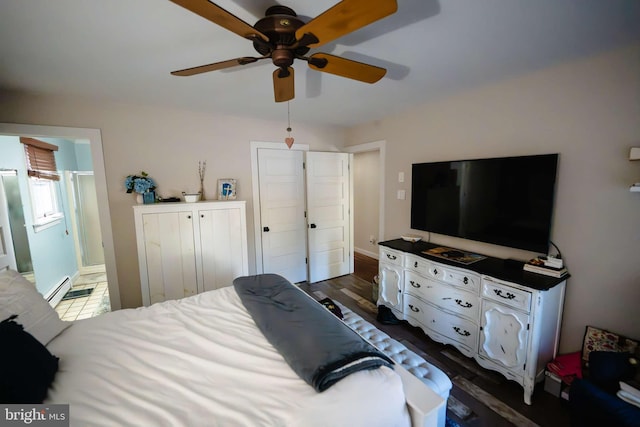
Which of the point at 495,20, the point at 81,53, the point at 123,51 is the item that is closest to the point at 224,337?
the point at 123,51

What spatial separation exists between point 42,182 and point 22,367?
356 cm

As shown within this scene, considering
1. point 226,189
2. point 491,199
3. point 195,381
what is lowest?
point 195,381

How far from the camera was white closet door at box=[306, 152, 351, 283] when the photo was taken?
3.68m

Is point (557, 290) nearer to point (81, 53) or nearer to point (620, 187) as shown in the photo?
point (620, 187)

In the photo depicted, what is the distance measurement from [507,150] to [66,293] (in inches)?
222

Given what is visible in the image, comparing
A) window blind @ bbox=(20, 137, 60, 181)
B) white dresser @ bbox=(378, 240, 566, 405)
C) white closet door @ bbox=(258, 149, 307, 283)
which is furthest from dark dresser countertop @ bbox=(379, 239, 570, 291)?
window blind @ bbox=(20, 137, 60, 181)

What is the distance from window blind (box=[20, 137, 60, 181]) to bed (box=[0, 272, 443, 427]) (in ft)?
8.46

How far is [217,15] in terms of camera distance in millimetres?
955

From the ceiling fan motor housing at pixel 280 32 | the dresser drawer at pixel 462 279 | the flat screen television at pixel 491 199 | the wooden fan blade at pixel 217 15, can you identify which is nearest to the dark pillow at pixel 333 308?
the dresser drawer at pixel 462 279

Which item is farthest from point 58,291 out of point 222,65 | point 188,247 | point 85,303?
point 222,65

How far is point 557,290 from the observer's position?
184 cm

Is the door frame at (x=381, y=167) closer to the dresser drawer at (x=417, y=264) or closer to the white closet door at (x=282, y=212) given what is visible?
the dresser drawer at (x=417, y=264)

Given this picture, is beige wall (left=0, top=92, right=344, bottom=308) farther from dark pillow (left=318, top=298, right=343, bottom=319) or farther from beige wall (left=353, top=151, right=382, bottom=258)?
beige wall (left=353, top=151, right=382, bottom=258)

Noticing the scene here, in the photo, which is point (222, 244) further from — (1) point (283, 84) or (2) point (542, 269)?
(2) point (542, 269)
